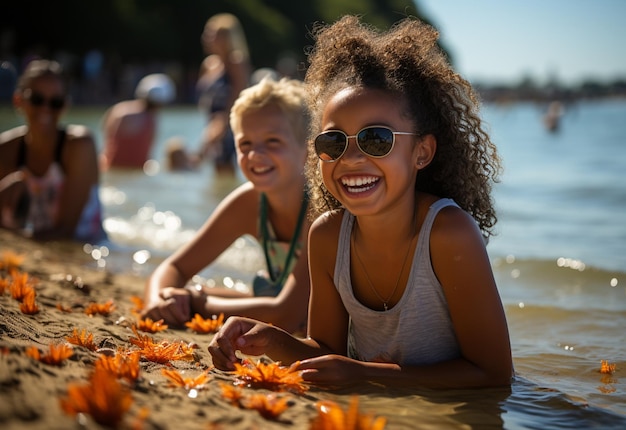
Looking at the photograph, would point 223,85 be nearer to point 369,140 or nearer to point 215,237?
point 215,237

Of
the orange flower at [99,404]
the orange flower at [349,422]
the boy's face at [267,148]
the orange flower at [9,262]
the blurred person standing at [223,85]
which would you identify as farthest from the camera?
the blurred person standing at [223,85]

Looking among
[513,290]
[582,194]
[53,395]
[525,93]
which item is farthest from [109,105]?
[525,93]

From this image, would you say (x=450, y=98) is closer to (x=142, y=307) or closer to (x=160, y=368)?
(x=160, y=368)

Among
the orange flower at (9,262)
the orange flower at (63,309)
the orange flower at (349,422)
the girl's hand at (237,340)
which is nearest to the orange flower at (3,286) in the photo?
the orange flower at (63,309)

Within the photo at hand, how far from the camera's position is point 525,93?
502 ft

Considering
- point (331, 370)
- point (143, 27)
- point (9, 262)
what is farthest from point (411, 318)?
point (143, 27)

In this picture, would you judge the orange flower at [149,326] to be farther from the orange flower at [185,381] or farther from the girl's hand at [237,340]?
the orange flower at [185,381]

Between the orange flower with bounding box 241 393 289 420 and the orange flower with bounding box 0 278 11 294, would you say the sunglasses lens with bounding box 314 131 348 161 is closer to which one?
the orange flower with bounding box 241 393 289 420

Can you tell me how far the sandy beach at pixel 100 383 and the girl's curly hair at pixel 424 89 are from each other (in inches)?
45.2

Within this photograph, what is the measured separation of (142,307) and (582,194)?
423 inches

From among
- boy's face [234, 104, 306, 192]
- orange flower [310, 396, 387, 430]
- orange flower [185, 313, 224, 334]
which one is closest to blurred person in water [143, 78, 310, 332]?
boy's face [234, 104, 306, 192]

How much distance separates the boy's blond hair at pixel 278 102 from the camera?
471 cm

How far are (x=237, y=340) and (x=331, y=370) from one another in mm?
404

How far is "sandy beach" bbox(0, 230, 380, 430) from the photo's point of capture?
2.33 metres
